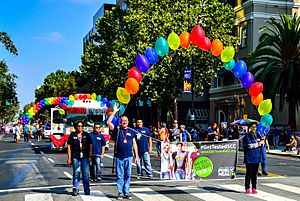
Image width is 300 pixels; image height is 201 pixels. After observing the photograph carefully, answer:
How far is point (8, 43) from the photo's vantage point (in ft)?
73.3

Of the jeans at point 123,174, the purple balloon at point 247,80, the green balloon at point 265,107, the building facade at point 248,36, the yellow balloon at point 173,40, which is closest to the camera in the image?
the jeans at point 123,174

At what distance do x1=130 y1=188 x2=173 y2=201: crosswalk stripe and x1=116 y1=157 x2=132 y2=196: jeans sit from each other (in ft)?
1.52

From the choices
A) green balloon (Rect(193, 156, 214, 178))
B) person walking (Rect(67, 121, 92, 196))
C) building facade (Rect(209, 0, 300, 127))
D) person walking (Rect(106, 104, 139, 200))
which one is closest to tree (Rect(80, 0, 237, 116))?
building facade (Rect(209, 0, 300, 127))

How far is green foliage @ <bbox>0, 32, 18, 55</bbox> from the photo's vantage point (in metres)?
22.1

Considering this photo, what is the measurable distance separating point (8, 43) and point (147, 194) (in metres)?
14.6

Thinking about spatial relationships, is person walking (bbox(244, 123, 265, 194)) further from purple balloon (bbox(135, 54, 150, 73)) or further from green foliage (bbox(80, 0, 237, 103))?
green foliage (bbox(80, 0, 237, 103))

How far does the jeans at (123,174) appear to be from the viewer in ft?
32.7

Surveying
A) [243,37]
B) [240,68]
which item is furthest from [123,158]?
[243,37]

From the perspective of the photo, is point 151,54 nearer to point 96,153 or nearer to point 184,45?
point 184,45

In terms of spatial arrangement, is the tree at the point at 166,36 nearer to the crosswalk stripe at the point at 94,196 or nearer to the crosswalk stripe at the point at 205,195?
the crosswalk stripe at the point at 205,195

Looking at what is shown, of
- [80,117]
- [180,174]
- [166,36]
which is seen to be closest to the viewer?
[180,174]

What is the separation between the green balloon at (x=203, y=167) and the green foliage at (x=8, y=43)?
1363cm

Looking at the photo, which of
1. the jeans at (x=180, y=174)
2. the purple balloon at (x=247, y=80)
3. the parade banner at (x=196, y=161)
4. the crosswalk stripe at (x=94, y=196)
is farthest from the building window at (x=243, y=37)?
the crosswalk stripe at (x=94, y=196)

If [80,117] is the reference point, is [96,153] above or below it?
below
